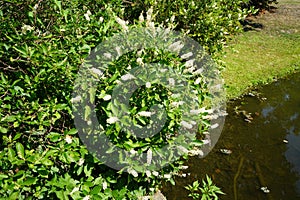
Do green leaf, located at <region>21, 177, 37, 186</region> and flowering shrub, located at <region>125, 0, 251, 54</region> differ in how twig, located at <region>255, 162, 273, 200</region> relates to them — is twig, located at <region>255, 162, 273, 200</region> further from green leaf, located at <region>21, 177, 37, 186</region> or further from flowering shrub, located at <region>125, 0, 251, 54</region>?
green leaf, located at <region>21, 177, 37, 186</region>

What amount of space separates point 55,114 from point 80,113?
0.20m

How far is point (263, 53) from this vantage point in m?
12.1

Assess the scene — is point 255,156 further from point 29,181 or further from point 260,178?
point 29,181

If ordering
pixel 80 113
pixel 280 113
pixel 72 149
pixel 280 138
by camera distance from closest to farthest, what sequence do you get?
pixel 72 149
pixel 80 113
pixel 280 138
pixel 280 113

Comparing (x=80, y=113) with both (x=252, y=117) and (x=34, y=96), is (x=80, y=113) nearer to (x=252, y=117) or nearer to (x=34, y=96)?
(x=34, y=96)

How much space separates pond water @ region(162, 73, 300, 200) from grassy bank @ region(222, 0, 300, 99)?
37.3 inches

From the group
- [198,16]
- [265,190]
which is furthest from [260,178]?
[198,16]

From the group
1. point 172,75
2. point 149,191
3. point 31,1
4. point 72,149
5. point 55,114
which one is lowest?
point 149,191

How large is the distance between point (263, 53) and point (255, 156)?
291 inches

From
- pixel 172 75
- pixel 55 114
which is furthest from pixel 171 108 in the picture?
pixel 55 114

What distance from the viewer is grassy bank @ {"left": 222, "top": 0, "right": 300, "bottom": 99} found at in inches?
362

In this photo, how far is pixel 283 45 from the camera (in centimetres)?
1345

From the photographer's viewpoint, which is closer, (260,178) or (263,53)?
(260,178)

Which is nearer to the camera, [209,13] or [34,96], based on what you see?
[34,96]
